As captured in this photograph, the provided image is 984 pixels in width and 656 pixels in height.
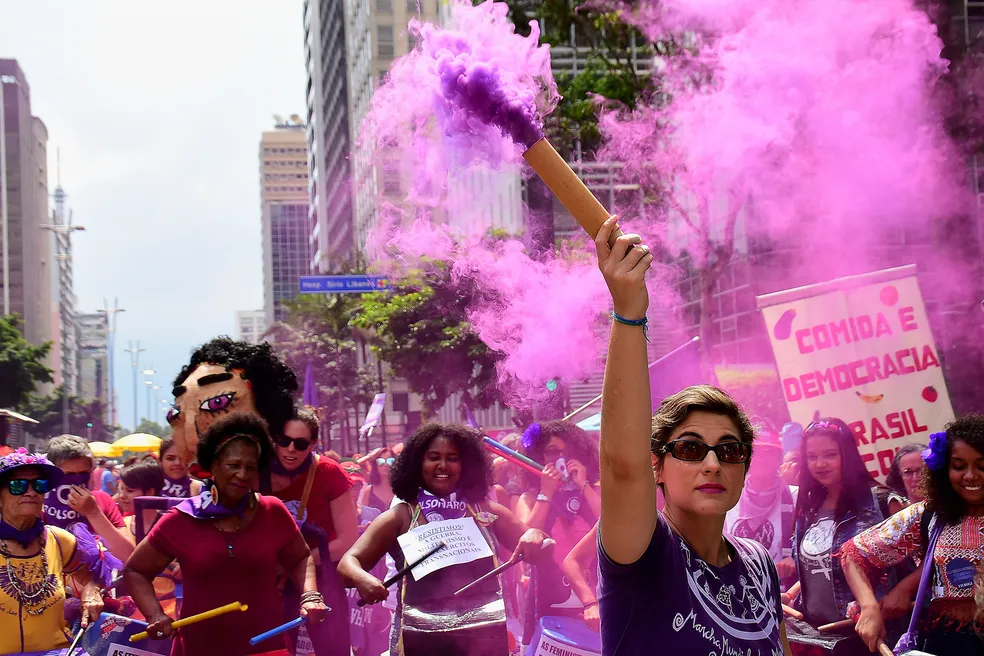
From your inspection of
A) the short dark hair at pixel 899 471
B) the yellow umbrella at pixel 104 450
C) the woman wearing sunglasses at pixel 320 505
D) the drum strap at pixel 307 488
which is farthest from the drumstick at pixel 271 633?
the yellow umbrella at pixel 104 450

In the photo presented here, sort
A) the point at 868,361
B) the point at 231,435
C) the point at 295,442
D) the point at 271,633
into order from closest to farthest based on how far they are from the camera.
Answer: the point at 271,633 < the point at 231,435 < the point at 295,442 < the point at 868,361

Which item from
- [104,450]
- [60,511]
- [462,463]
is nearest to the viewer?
[462,463]

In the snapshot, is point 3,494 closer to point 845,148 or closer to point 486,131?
point 486,131

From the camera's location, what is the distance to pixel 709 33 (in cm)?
1180

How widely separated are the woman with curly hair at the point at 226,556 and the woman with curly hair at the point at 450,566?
307 mm

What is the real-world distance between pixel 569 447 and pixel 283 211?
18717 cm

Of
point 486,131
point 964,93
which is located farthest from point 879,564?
point 964,93

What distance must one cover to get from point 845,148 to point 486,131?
8735 mm

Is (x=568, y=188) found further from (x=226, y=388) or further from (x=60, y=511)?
(x=60, y=511)

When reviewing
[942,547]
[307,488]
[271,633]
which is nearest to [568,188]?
[942,547]

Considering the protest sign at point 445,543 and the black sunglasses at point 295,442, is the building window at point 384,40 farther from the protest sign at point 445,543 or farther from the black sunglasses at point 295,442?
the protest sign at point 445,543

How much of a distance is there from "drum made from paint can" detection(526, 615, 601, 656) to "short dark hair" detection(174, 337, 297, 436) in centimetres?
185

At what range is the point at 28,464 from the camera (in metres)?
5.16

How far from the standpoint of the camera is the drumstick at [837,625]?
5004 millimetres
